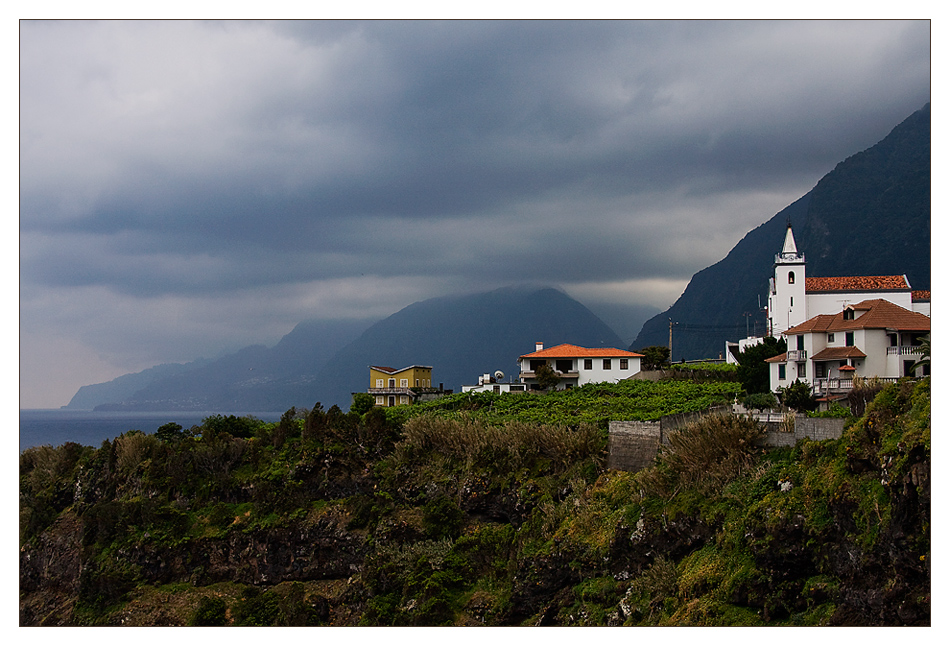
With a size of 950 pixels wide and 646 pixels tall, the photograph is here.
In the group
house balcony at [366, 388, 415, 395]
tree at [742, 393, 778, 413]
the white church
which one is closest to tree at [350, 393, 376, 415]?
house balcony at [366, 388, 415, 395]

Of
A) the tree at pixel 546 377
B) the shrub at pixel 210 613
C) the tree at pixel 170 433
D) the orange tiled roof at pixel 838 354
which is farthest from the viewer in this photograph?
the tree at pixel 546 377

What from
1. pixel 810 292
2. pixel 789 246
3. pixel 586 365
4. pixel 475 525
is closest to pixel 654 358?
pixel 586 365

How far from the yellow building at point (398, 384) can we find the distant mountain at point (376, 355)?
332 feet

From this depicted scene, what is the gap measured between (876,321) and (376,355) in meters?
145

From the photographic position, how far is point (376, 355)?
16238 centimetres

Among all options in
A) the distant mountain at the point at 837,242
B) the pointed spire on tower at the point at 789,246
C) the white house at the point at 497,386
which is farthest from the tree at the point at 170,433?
the distant mountain at the point at 837,242

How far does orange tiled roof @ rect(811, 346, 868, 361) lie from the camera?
22.8m

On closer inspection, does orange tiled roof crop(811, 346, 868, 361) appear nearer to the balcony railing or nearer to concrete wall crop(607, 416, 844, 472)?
the balcony railing

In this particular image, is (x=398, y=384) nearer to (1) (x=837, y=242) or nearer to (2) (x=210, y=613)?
(2) (x=210, y=613)

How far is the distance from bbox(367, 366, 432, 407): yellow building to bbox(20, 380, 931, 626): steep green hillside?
1320 cm

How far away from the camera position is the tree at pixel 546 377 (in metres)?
32.7

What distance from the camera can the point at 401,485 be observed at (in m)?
19.0

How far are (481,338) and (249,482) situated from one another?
140 metres

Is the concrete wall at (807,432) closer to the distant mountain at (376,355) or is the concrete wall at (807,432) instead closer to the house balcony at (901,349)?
the house balcony at (901,349)
